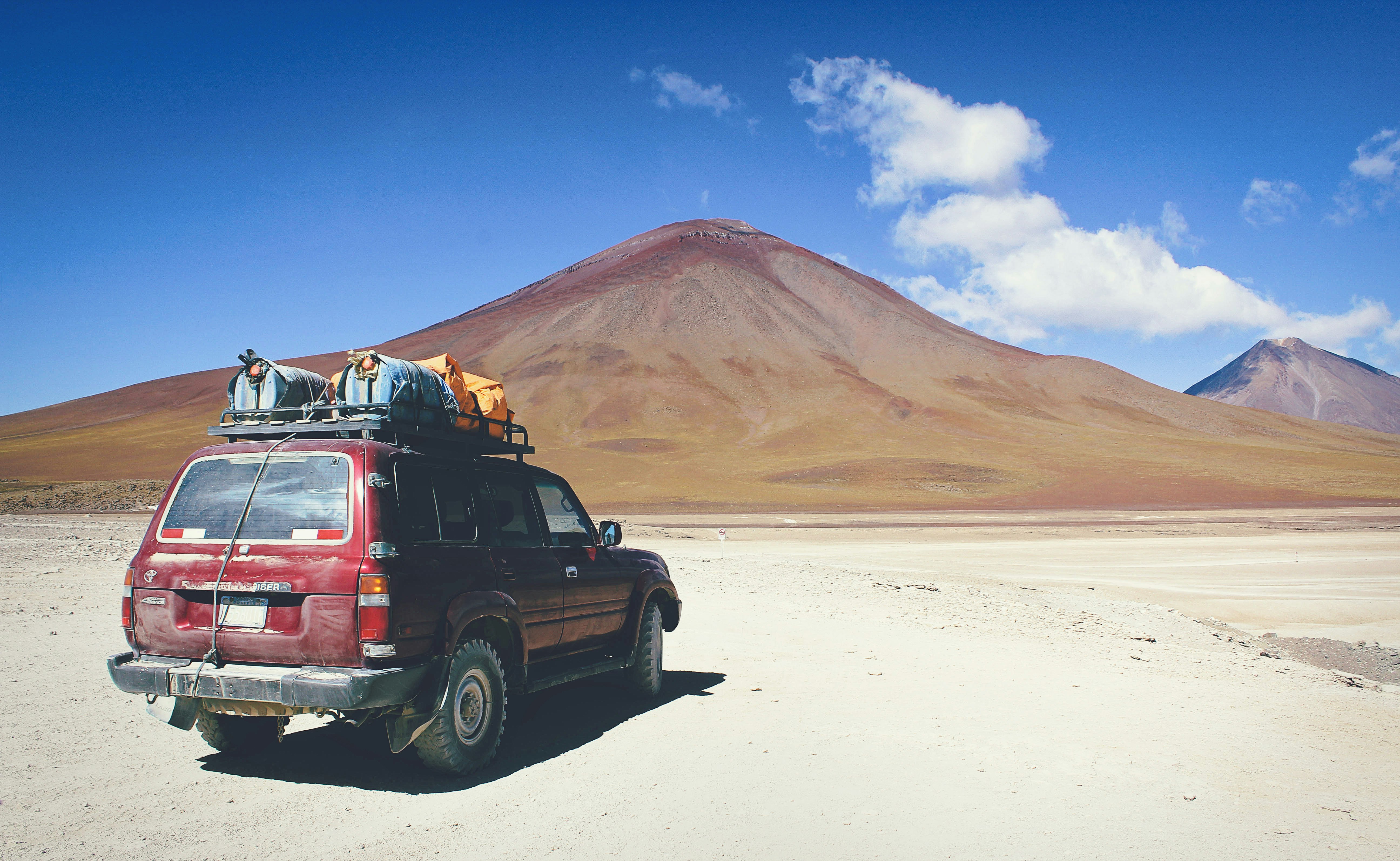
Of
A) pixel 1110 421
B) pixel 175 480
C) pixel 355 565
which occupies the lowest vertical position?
pixel 355 565

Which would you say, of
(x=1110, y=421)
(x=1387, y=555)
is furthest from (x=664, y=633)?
(x=1110, y=421)

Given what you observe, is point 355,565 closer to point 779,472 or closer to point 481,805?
point 481,805

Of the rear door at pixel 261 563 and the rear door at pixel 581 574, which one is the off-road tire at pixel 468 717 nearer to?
the rear door at pixel 261 563

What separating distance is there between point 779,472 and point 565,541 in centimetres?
8100

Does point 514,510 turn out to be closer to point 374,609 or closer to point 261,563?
point 374,609

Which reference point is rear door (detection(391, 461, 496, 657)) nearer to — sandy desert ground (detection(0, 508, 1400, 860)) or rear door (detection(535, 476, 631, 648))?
rear door (detection(535, 476, 631, 648))

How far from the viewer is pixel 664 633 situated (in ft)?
37.6

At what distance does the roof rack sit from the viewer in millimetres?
5438

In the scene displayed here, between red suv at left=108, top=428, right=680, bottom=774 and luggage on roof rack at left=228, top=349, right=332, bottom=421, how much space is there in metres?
0.21

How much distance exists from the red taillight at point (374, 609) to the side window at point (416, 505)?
1.18ft

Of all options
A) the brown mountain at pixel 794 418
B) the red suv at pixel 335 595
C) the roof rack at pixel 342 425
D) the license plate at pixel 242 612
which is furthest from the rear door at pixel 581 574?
the brown mountain at pixel 794 418

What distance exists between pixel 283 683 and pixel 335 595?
55cm

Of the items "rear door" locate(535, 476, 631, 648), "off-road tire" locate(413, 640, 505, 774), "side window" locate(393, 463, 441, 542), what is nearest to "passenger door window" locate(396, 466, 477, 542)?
"side window" locate(393, 463, 441, 542)

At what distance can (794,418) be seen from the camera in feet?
407
